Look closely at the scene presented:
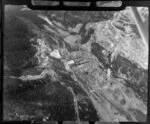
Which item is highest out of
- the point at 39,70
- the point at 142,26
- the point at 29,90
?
the point at 142,26

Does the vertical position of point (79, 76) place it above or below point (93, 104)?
above

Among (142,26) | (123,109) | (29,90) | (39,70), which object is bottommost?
(123,109)

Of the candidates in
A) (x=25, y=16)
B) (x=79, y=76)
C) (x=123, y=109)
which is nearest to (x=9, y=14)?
(x=25, y=16)

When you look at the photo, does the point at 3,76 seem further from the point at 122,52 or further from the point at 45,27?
the point at 122,52

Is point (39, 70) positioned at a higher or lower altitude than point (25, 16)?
lower

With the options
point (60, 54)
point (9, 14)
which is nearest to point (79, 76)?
point (60, 54)

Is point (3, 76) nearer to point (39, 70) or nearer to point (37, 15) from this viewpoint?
point (39, 70)
